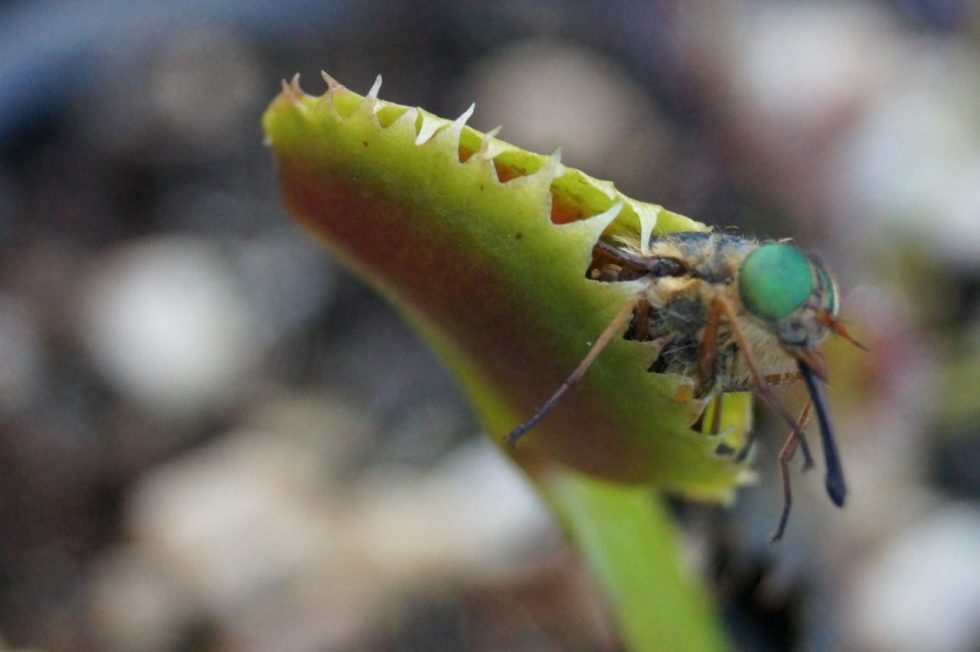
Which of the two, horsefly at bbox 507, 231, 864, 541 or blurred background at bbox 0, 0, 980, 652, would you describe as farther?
blurred background at bbox 0, 0, 980, 652

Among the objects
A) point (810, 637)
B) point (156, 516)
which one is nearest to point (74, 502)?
point (156, 516)

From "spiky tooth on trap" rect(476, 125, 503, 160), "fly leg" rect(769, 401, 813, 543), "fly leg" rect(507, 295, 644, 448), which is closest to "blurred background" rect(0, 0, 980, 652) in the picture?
"fly leg" rect(769, 401, 813, 543)

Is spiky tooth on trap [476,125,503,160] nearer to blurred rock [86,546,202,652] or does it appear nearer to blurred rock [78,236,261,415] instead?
blurred rock [86,546,202,652]

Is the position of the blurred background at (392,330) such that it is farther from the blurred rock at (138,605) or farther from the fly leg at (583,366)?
the fly leg at (583,366)

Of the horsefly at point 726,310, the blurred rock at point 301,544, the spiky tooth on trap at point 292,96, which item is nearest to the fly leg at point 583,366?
the horsefly at point 726,310

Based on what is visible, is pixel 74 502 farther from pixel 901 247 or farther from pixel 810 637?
pixel 901 247

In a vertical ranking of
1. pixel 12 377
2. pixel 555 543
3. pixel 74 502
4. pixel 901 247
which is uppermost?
pixel 12 377
